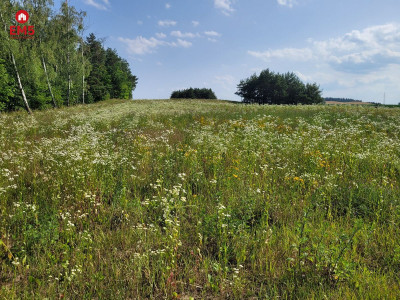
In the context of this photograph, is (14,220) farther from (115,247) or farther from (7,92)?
(7,92)

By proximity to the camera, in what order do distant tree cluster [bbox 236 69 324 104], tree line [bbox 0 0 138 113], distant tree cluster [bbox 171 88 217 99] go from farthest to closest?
distant tree cluster [bbox 171 88 217 99], distant tree cluster [bbox 236 69 324 104], tree line [bbox 0 0 138 113]

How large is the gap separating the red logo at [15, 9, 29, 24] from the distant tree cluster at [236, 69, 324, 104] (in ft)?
198

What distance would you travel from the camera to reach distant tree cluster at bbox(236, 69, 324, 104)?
67938mm

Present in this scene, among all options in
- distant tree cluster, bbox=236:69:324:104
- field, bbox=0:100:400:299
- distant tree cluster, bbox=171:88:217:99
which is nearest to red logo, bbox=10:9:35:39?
field, bbox=0:100:400:299

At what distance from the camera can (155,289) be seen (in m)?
2.90

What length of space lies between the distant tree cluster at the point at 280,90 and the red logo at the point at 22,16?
60.4 metres

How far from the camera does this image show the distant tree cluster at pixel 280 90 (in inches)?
2675

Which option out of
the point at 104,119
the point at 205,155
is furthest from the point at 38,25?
the point at 205,155

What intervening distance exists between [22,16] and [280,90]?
63.8 meters

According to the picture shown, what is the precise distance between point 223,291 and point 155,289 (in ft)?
2.87

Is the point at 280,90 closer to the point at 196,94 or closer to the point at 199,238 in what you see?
the point at 196,94

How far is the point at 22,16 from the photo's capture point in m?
24.0

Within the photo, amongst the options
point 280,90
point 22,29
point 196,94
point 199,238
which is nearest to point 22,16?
point 22,29

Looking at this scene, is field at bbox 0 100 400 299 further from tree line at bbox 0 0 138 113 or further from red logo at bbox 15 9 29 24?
red logo at bbox 15 9 29 24
